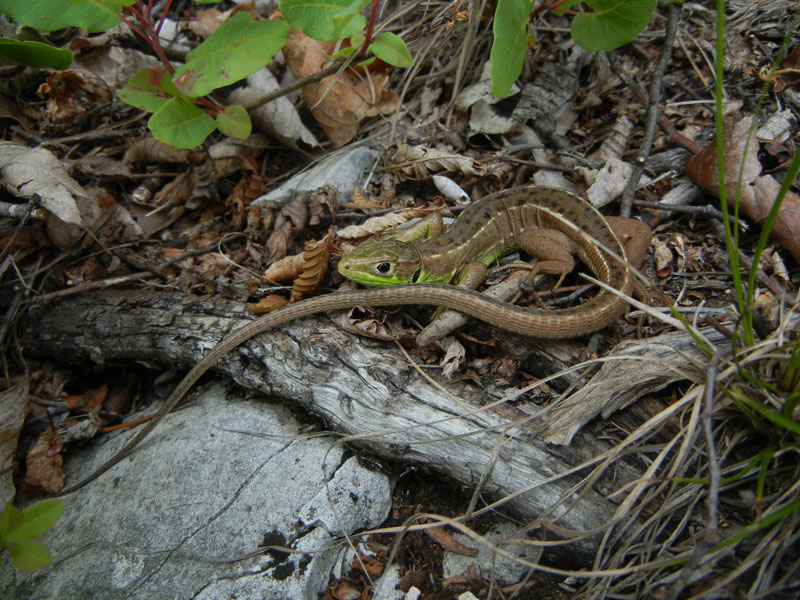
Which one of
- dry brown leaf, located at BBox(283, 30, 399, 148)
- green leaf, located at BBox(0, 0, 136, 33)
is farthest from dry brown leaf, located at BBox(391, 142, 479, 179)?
green leaf, located at BBox(0, 0, 136, 33)

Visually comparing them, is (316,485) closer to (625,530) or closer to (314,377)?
(314,377)

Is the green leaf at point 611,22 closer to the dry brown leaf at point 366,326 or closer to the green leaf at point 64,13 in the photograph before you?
the dry brown leaf at point 366,326

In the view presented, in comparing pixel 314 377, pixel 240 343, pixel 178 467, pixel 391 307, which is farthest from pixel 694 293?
pixel 178 467

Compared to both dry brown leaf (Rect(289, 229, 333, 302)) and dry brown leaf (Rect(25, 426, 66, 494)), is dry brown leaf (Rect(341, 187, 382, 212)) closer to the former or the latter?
dry brown leaf (Rect(289, 229, 333, 302))

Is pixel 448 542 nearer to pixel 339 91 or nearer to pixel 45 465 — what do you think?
pixel 45 465

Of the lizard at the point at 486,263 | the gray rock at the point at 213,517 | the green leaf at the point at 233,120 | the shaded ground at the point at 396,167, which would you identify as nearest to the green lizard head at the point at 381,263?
the lizard at the point at 486,263
